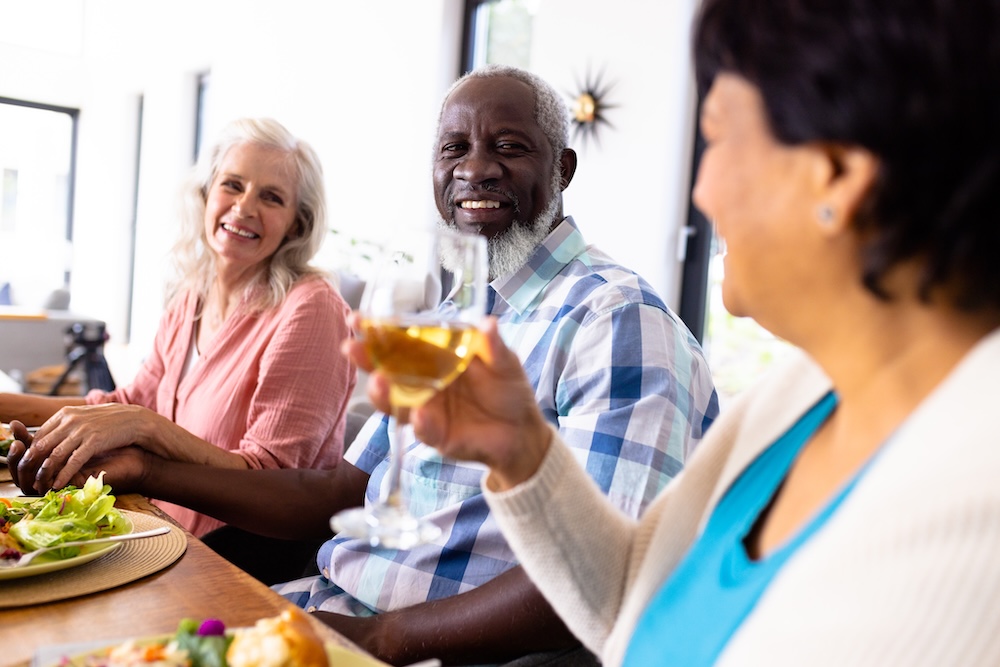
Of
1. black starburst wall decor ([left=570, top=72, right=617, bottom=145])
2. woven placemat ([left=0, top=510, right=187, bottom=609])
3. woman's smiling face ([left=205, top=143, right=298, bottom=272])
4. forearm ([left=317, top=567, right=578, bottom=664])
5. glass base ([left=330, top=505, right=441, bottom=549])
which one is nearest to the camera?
glass base ([left=330, top=505, right=441, bottom=549])

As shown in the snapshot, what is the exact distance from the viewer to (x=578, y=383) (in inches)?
55.5

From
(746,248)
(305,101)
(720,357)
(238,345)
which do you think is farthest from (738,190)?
(305,101)

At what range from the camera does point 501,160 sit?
5.97 ft

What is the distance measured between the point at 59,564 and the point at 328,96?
6.60 meters

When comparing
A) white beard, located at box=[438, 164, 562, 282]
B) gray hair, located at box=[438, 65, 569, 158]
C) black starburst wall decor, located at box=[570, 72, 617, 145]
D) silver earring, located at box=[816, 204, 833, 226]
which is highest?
black starburst wall decor, located at box=[570, 72, 617, 145]

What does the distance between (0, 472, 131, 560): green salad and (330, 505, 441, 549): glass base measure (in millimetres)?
546

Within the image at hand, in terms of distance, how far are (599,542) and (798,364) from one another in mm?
264

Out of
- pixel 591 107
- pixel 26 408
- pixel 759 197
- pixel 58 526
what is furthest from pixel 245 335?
pixel 591 107

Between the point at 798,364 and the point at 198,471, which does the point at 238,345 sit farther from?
the point at 798,364

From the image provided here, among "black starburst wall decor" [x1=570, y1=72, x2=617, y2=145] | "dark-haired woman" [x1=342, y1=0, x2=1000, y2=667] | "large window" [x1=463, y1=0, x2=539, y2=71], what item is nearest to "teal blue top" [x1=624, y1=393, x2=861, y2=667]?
"dark-haired woman" [x1=342, y1=0, x2=1000, y2=667]

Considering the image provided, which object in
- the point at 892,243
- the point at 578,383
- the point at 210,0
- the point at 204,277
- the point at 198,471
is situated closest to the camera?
the point at 892,243

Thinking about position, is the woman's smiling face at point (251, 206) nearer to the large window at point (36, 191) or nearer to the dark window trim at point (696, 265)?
the dark window trim at point (696, 265)

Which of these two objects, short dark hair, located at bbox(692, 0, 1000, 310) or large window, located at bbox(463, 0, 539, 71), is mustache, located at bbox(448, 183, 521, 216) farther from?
large window, located at bbox(463, 0, 539, 71)

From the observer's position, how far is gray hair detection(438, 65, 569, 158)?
183 cm
